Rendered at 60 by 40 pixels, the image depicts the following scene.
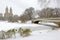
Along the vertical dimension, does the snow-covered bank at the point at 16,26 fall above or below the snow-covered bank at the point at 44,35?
above

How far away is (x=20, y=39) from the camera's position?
105 cm

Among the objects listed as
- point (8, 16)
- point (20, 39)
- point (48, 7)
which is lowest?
point (20, 39)

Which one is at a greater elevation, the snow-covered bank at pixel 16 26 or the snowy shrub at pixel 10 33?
the snow-covered bank at pixel 16 26

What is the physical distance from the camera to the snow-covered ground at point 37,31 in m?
1.07

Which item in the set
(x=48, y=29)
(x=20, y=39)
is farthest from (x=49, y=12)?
(x=20, y=39)

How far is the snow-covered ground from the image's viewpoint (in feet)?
3.50

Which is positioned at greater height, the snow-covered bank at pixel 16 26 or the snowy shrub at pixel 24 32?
the snow-covered bank at pixel 16 26

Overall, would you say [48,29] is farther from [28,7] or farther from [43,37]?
[28,7]

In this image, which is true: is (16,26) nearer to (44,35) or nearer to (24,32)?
(24,32)

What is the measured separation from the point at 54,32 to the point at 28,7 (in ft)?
1.30

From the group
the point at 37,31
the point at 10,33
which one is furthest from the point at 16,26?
the point at 37,31

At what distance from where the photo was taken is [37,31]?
111 cm

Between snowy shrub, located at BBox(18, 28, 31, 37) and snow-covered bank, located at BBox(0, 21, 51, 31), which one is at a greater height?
snow-covered bank, located at BBox(0, 21, 51, 31)

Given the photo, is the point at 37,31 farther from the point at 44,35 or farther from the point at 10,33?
the point at 10,33
